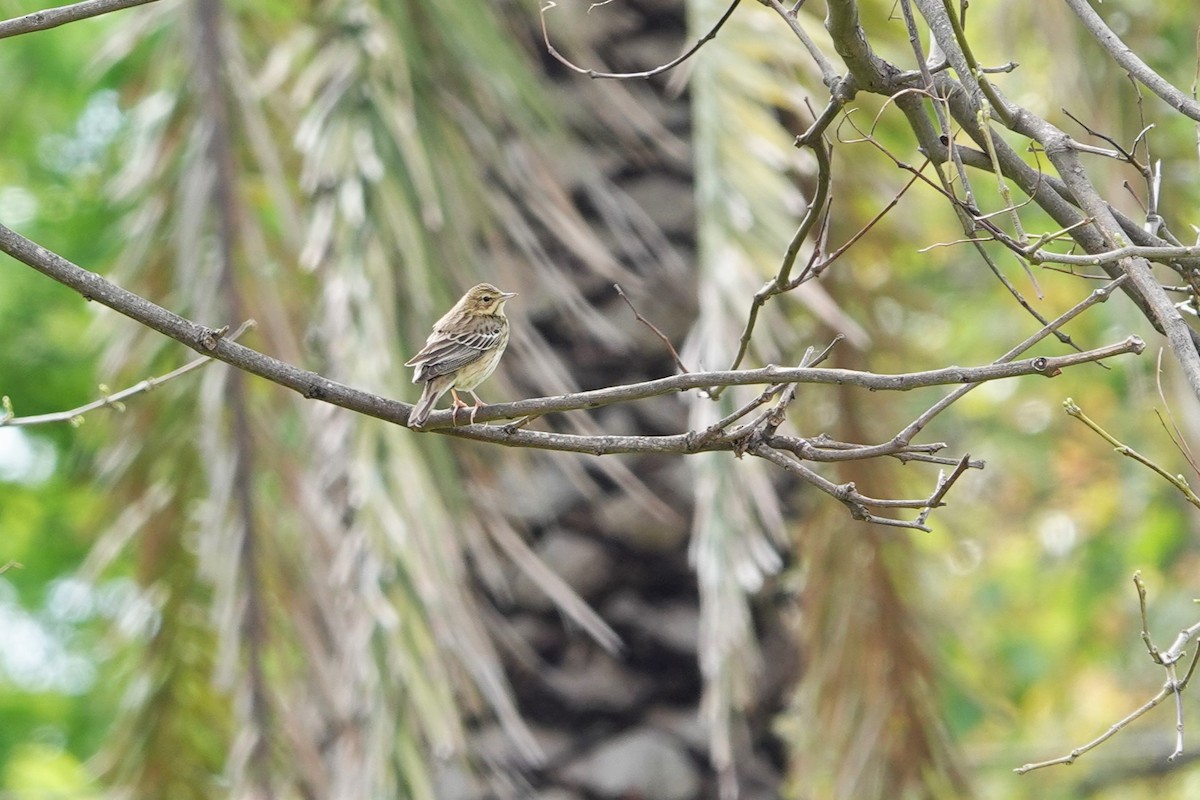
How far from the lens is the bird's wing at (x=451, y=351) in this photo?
3.48m

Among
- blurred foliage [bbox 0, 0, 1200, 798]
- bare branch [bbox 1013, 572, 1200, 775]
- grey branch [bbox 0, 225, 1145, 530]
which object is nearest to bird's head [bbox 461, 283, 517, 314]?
blurred foliage [bbox 0, 0, 1200, 798]

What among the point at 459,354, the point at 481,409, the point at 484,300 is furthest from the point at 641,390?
the point at 484,300

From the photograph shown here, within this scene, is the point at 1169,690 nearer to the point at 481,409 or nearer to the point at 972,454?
the point at 481,409

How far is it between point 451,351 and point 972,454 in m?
6.78

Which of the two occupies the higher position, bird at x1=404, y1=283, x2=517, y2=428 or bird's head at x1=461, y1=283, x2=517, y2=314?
bird's head at x1=461, y1=283, x2=517, y2=314

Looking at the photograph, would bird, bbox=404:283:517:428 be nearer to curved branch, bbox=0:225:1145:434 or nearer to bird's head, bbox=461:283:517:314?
bird's head, bbox=461:283:517:314

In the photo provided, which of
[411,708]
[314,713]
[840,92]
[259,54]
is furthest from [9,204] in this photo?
[840,92]

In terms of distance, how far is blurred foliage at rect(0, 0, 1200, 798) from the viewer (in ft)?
19.6

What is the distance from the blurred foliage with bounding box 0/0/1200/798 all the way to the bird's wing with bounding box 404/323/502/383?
1109 millimetres

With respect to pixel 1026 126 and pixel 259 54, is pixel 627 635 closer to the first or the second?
pixel 259 54

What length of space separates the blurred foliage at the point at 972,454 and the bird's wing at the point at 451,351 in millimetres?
1109

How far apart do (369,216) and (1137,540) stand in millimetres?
7251

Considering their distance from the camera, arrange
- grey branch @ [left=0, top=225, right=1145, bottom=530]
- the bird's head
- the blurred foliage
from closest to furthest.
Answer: grey branch @ [left=0, top=225, right=1145, bottom=530] → the bird's head → the blurred foliage

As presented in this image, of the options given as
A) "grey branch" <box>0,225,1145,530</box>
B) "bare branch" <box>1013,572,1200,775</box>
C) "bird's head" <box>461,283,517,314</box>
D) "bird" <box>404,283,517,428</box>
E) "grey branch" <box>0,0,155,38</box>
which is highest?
"grey branch" <box>0,0,155,38</box>
